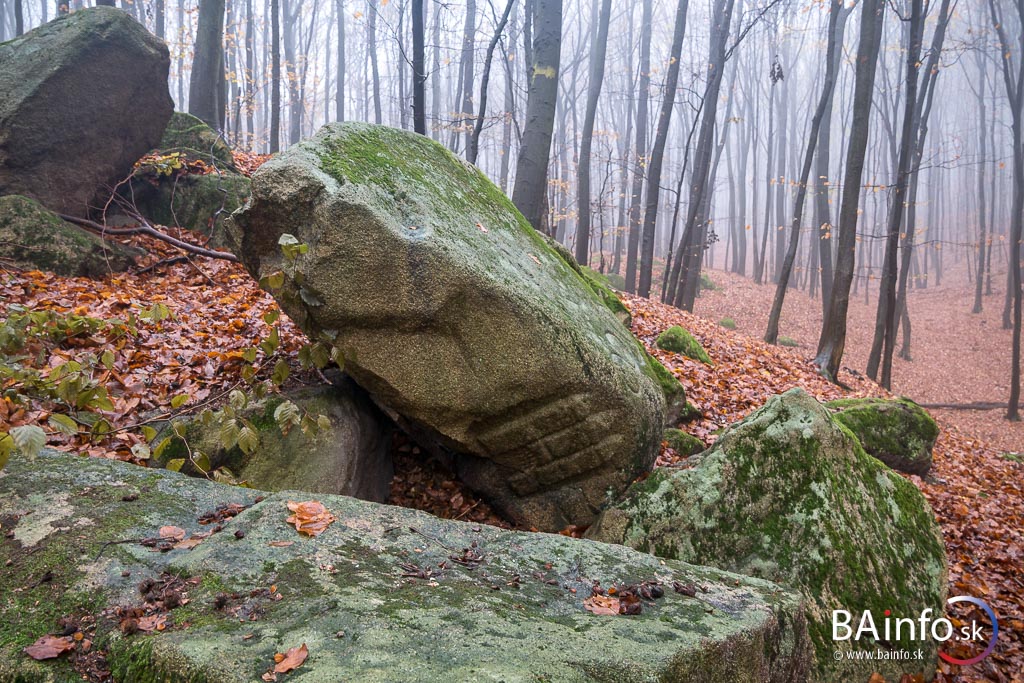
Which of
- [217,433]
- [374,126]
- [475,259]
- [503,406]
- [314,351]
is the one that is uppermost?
[374,126]

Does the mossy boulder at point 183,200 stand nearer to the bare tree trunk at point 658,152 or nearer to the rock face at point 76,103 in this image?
the rock face at point 76,103

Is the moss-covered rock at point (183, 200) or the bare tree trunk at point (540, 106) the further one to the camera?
the bare tree trunk at point (540, 106)

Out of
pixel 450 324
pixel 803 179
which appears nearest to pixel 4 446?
pixel 450 324

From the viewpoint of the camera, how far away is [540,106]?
9.10 m

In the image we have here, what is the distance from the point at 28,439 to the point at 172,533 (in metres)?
0.64

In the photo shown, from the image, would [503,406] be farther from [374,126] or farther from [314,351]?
[374,126]

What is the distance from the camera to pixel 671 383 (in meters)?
6.62

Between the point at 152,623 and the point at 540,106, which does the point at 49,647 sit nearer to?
the point at 152,623

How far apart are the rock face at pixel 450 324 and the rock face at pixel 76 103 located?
4.45 m

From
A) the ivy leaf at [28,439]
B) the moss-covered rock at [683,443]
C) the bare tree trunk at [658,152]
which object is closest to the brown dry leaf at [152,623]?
the ivy leaf at [28,439]

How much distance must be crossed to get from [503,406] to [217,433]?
2.09 metres

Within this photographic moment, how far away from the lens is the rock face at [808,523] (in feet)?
12.0

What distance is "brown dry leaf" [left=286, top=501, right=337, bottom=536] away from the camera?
2424 mm

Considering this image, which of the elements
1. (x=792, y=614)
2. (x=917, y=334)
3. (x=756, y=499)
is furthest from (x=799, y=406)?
(x=917, y=334)
